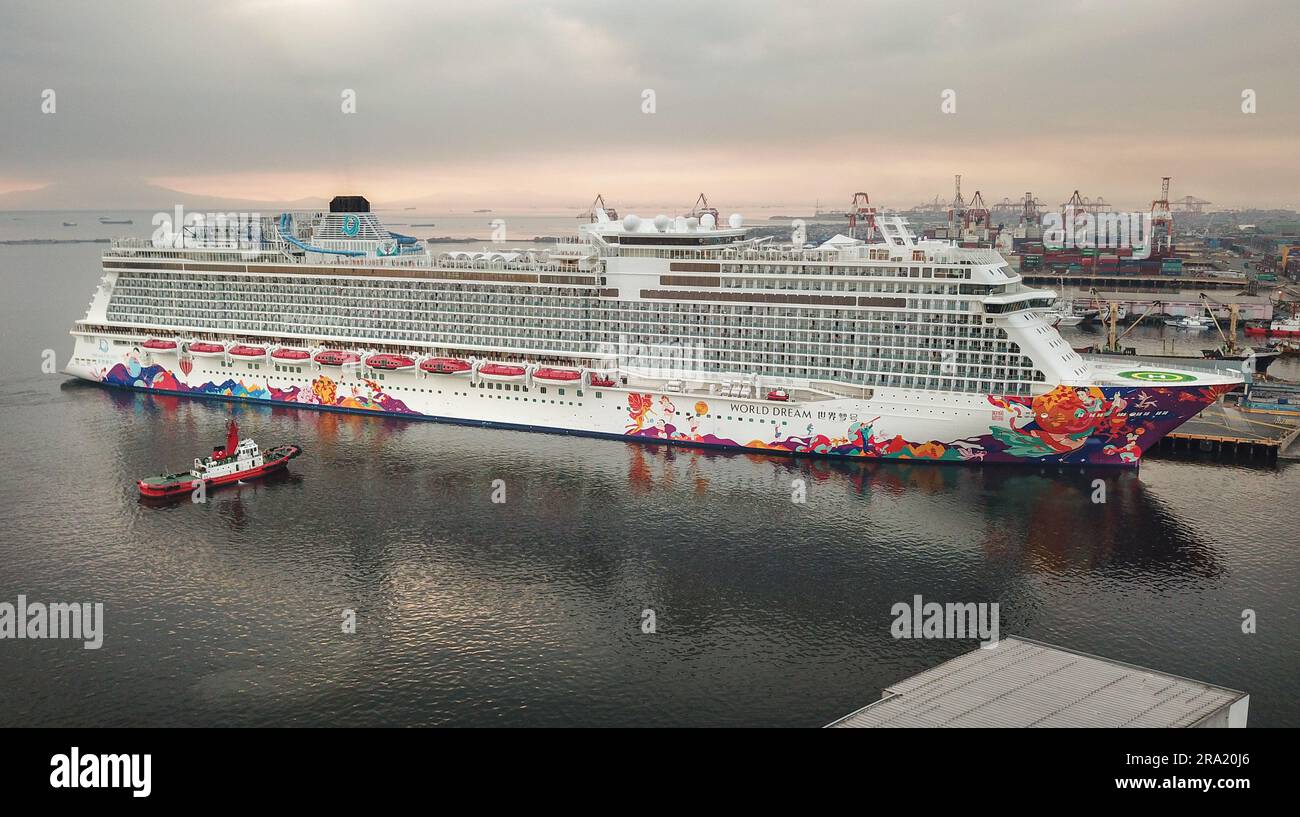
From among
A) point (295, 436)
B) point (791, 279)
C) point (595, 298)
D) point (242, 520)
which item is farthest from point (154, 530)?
point (791, 279)

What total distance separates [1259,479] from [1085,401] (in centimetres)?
1001

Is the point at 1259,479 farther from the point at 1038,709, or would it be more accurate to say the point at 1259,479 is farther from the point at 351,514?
the point at 351,514

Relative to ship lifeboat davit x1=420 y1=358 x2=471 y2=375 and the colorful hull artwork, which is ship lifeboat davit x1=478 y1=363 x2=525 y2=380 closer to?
ship lifeboat davit x1=420 y1=358 x2=471 y2=375

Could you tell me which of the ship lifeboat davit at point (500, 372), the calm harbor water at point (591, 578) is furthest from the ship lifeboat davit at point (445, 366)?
the calm harbor water at point (591, 578)

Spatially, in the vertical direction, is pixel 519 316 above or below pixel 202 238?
below

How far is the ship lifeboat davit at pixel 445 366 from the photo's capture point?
56.5 metres

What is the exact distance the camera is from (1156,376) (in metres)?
46.4

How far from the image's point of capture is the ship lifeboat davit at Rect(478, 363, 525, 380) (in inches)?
2169

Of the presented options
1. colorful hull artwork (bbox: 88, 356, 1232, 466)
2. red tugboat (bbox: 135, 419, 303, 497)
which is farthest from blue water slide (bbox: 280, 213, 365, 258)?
red tugboat (bbox: 135, 419, 303, 497)

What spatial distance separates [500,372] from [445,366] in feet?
11.7

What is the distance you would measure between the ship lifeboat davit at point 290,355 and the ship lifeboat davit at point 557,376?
16166mm

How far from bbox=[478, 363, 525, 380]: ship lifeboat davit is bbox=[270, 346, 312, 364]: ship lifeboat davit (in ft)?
40.7

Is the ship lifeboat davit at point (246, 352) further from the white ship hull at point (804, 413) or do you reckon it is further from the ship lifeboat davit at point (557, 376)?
the ship lifeboat davit at point (557, 376)
